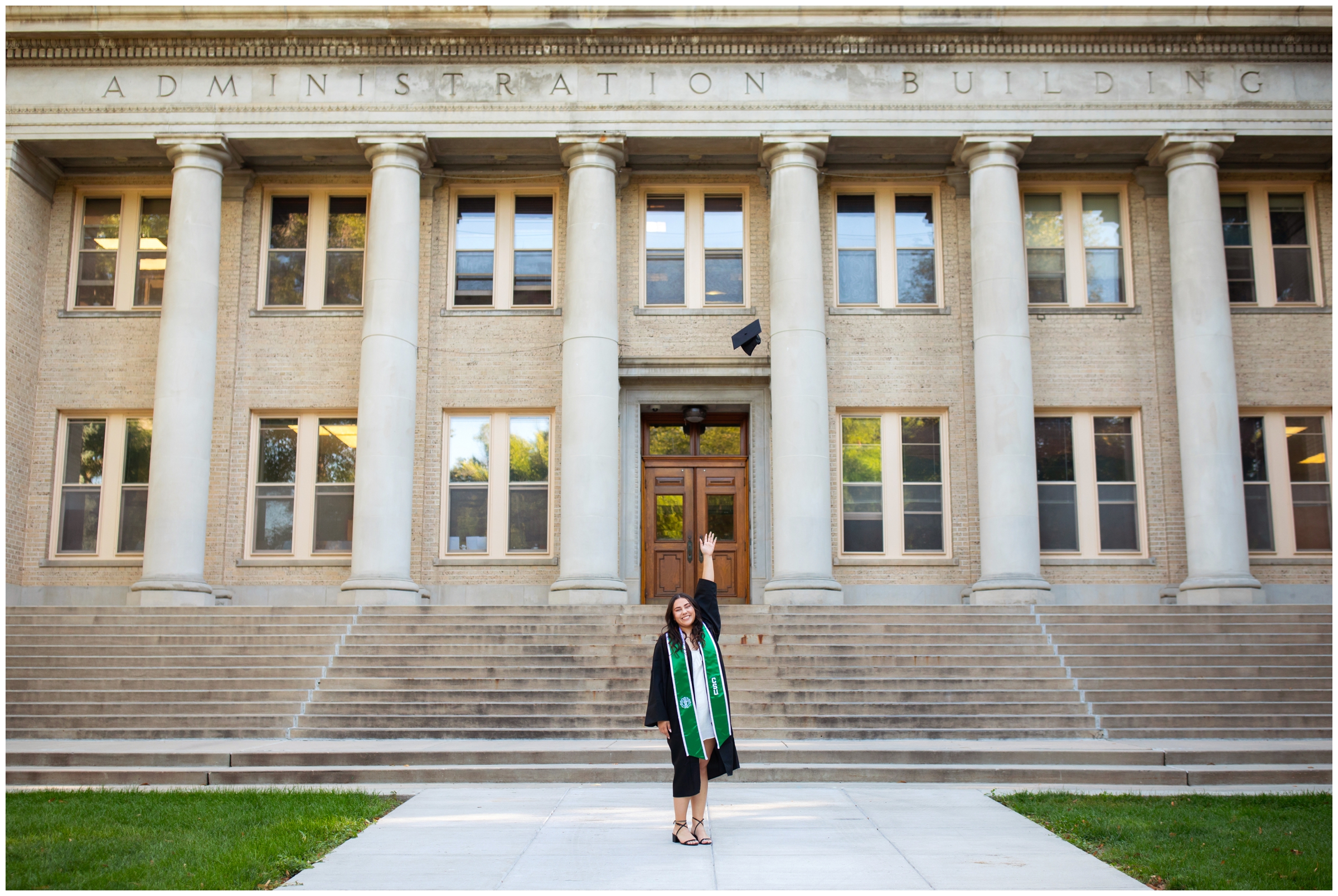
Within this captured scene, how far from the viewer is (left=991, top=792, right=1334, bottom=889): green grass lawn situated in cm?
670

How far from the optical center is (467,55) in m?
19.1

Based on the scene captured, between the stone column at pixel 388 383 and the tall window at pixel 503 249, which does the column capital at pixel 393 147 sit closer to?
the stone column at pixel 388 383

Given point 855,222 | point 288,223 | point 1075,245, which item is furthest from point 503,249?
point 1075,245

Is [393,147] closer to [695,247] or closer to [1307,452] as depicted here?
[695,247]

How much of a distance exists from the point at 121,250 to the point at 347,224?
163 inches

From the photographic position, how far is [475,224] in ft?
68.0

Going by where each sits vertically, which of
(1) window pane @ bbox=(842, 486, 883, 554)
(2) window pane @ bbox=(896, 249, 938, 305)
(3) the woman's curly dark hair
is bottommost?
(3) the woman's curly dark hair

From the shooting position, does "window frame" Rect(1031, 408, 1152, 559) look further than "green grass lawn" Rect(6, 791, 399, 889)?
Yes

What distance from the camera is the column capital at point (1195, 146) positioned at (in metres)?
18.9

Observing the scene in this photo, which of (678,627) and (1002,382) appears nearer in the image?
(678,627)

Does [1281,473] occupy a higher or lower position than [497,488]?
higher

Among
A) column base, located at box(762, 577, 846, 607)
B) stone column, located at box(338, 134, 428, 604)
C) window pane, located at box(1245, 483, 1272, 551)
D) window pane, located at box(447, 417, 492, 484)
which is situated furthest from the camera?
window pane, located at box(447, 417, 492, 484)

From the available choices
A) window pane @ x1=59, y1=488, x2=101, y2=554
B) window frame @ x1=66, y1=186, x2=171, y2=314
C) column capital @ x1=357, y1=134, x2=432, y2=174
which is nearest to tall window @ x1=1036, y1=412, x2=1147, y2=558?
column capital @ x1=357, y1=134, x2=432, y2=174

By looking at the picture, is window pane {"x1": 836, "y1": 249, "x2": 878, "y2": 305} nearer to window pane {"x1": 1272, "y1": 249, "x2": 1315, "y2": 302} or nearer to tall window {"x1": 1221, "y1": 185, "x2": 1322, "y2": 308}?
tall window {"x1": 1221, "y1": 185, "x2": 1322, "y2": 308}
